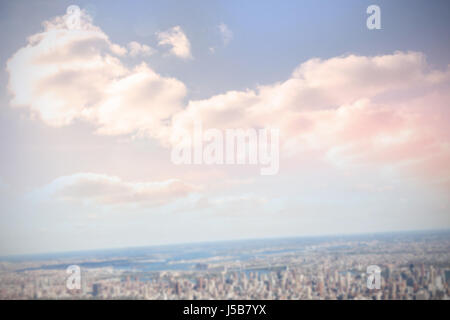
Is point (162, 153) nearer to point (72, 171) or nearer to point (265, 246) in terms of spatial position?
point (72, 171)

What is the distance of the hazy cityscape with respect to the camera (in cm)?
432

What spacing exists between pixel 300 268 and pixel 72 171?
3592mm

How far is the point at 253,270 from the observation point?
462 cm

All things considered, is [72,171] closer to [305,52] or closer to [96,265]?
[96,265]

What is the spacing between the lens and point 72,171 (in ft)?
15.9

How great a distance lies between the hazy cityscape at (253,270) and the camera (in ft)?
14.2

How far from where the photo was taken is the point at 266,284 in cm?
445

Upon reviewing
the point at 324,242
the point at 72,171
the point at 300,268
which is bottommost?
the point at 300,268
